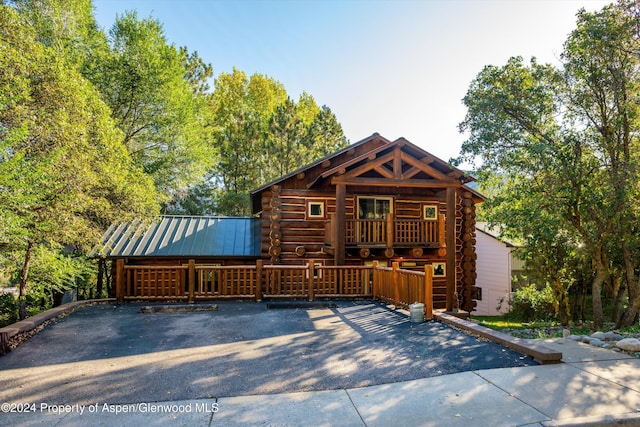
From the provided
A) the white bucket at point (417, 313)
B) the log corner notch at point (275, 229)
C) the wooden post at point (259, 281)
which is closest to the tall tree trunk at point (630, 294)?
the white bucket at point (417, 313)

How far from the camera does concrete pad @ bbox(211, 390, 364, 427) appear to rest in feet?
11.8

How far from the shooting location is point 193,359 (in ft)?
18.5

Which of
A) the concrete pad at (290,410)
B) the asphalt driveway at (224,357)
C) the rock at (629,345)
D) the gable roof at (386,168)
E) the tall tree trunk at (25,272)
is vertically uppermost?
the gable roof at (386,168)

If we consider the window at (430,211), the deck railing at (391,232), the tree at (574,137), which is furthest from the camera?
the window at (430,211)

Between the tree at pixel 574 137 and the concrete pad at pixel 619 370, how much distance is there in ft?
17.3

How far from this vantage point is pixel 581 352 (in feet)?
18.8

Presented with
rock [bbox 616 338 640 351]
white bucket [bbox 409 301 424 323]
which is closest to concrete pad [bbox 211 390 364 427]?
white bucket [bbox 409 301 424 323]

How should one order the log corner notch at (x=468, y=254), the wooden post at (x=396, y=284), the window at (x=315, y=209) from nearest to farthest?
the wooden post at (x=396, y=284), the window at (x=315, y=209), the log corner notch at (x=468, y=254)

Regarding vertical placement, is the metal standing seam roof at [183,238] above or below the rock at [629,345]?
above

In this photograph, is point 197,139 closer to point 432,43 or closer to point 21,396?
point 432,43

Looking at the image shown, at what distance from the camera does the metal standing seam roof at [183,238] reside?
46.6 feet

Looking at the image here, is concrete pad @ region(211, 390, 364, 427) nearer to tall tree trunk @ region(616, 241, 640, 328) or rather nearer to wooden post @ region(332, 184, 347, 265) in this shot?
wooden post @ region(332, 184, 347, 265)

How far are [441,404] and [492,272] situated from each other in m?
19.4

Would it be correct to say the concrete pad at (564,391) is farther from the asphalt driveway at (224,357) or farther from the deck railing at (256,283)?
the deck railing at (256,283)
